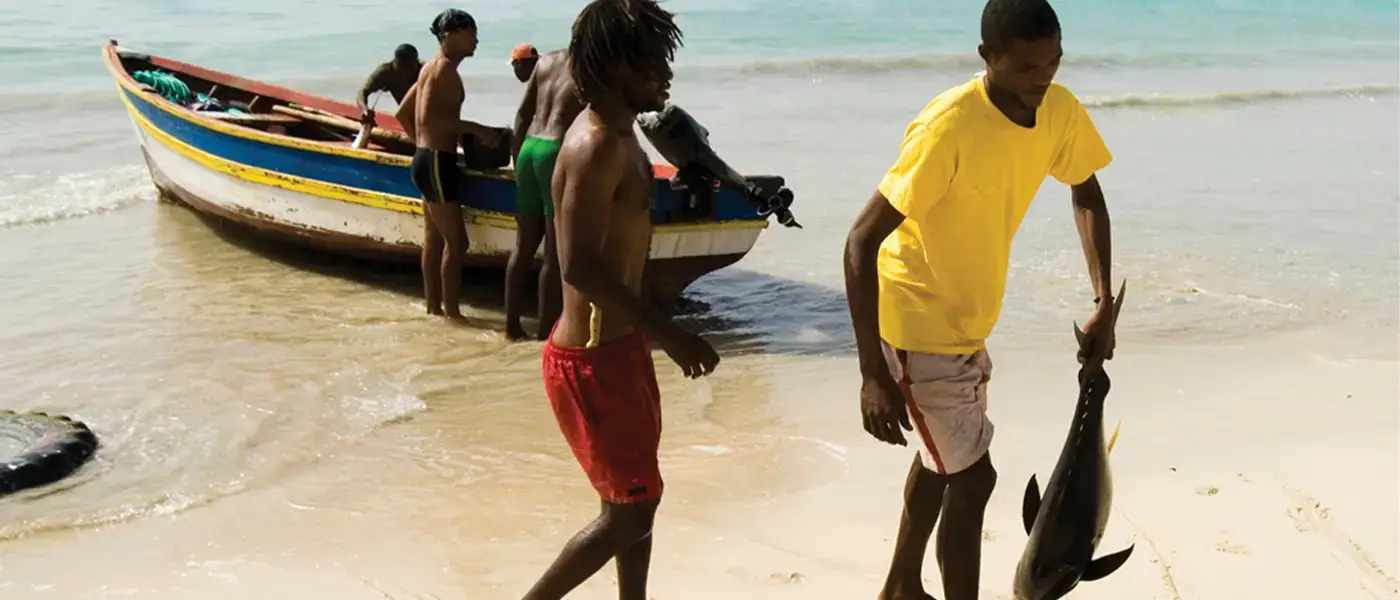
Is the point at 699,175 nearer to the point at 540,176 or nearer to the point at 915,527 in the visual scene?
the point at 540,176

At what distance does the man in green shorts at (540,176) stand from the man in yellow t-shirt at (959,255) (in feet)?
11.2

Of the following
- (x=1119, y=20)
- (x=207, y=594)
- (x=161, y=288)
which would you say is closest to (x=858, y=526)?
(x=207, y=594)

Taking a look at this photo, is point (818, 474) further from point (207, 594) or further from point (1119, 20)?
point (1119, 20)

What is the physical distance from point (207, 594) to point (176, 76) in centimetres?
915

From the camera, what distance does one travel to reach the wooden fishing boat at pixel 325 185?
7.84 meters

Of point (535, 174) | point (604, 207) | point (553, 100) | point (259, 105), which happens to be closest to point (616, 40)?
point (604, 207)

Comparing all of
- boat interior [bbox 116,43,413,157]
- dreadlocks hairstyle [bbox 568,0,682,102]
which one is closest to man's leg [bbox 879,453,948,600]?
dreadlocks hairstyle [bbox 568,0,682,102]

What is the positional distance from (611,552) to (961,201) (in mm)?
1214

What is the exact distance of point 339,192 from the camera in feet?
28.8

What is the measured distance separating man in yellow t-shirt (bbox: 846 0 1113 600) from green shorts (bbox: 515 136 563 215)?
140 inches

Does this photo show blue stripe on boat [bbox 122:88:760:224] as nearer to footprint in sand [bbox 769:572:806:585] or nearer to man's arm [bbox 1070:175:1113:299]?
footprint in sand [bbox 769:572:806:585]

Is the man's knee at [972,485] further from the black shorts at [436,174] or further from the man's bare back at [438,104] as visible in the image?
the black shorts at [436,174]

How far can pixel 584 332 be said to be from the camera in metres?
3.26

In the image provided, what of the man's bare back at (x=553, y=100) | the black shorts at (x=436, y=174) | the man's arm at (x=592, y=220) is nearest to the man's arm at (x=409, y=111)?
the black shorts at (x=436, y=174)
